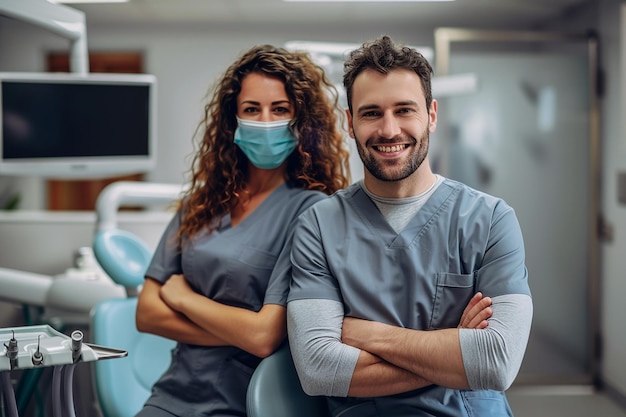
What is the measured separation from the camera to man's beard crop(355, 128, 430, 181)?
126 cm

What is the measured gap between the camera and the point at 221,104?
151 cm

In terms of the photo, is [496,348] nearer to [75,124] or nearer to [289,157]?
[289,157]

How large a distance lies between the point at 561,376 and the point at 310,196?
2.80m

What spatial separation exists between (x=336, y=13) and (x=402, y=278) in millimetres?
3964

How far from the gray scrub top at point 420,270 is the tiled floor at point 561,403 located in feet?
6.94

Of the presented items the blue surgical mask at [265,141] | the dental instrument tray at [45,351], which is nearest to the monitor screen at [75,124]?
the blue surgical mask at [265,141]

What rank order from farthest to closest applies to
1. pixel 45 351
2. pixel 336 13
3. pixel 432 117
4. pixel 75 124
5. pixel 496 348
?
pixel 336 13
pixel 75 124
pixel 432 117
pixel 496 348
pixel 45 351

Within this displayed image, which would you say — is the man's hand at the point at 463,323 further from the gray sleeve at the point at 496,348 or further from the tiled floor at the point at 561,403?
the tiled floor at the point at 561,403

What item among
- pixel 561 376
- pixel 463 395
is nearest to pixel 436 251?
pixel 463 395

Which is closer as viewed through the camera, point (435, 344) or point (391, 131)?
point (435, 344)

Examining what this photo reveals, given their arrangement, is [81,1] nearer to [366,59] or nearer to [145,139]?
[145,139]

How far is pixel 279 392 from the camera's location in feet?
4.13

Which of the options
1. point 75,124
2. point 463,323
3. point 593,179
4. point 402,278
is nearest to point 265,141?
point 402,278

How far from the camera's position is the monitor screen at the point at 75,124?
2289 mm
